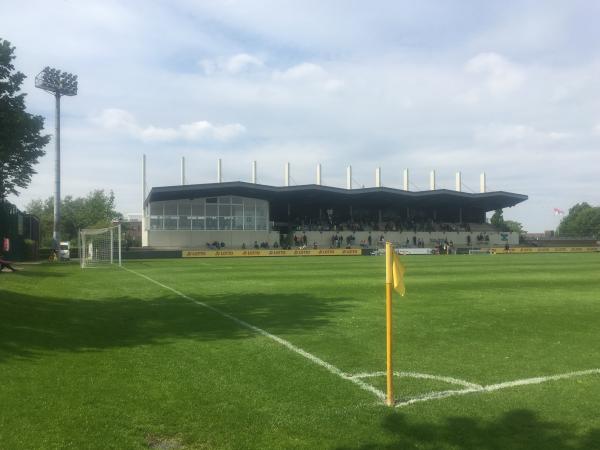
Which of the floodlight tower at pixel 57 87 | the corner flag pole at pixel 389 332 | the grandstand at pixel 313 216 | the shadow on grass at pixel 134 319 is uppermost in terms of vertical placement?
the floodlight tower at pixel 57 87

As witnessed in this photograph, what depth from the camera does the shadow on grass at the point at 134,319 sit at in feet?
31.4

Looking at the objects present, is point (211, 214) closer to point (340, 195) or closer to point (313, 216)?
point (340, 195)

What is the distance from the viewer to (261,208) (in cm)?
6556

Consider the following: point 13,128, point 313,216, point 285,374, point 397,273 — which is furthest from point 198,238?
point 397,273

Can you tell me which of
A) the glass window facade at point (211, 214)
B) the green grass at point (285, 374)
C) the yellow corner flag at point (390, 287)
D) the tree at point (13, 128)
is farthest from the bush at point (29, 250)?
the yellow corner flag at point (390, 287)

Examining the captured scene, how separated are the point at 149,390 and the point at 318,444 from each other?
8.27 ft

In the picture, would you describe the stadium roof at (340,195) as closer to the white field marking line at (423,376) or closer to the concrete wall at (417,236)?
the concrete wall at (417,236)

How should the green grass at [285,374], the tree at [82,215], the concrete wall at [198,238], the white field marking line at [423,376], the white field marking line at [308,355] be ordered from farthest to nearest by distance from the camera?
the tree at [82,215]
the concrete wall at [198,238]
the white field marking line at [423,376]
the white field marking line at [308,355]
the green grass at [285,374]

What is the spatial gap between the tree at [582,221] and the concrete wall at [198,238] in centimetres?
10545

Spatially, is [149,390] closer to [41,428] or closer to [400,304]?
[41,428]

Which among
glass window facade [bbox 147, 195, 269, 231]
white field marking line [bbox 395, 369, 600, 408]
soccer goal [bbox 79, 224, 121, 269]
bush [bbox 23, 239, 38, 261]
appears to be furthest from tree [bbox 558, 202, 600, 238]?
white field marking line [bbox 395, 369, 600, 408]

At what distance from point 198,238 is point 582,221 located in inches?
4925

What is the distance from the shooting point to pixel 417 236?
74125 mm

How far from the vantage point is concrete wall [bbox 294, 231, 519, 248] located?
2761 inches
